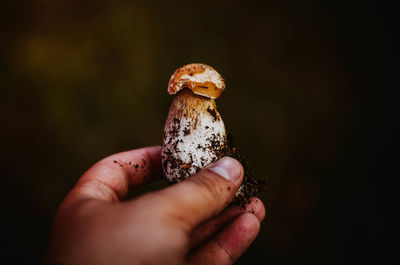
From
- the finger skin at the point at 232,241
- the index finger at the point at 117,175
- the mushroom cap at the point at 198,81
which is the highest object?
the mushroom cap at the point at 198,81

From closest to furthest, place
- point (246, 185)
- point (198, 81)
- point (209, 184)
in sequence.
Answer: point (209, 184) → point (198, 81) → point (246, 185)

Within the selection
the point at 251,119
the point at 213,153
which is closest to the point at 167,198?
the point at 213,153

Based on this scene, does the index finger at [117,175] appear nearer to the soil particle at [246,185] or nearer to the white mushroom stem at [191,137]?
the white mushroom stem at [191,137]

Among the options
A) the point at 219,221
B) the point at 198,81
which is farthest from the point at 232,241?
the point at 198,81

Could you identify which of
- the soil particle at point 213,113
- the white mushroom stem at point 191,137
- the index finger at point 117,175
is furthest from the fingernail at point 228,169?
the index finger at point 117,175

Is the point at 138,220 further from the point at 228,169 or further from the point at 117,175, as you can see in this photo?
the point at 117,175

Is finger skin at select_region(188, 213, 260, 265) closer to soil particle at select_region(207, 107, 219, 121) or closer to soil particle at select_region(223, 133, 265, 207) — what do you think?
soil particle at select_region(223, 133, 265, 207)
